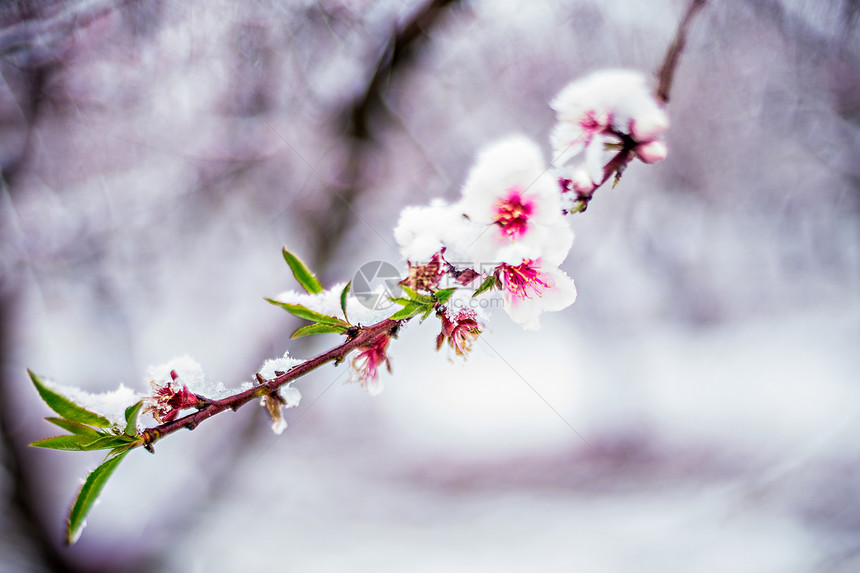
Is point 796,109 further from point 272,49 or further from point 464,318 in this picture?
point 272,49

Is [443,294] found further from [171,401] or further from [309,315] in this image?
[171,401]

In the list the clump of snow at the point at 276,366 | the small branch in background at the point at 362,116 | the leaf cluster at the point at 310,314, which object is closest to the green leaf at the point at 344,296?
the leaf cluster at the point at 310,314

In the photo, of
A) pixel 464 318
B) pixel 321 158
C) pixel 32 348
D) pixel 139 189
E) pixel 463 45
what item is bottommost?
pixel 464 318

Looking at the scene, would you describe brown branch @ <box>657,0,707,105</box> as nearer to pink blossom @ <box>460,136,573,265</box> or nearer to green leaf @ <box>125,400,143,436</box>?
pink blossom @ <box>460,136,573,265</box>

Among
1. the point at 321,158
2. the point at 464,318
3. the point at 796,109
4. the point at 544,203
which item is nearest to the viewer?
the point at 544,203

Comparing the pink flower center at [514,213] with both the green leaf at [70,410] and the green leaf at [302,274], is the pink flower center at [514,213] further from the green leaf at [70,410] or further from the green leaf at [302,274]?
the green leaf at [70,410]

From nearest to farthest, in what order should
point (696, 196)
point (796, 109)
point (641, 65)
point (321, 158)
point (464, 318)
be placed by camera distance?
1. point (464, 318)
2. point (641, 65)
3. point (796, 109)
4. point (696, 196)
5. point (321, 158)

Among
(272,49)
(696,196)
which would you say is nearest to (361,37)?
(272,49)

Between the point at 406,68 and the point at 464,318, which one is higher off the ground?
the point at 406,68
